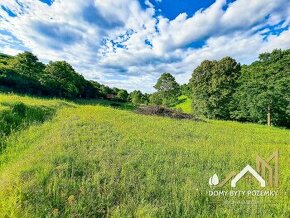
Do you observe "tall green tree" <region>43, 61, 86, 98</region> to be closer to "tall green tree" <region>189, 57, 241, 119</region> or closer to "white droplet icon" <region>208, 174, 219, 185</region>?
"tall green tree" <region>189, 57, 241, 119</region>

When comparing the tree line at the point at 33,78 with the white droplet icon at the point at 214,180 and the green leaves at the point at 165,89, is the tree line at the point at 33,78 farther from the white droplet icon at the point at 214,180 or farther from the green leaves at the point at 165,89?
the green leaves at the point at 165,89

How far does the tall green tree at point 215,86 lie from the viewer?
32500 millimetres

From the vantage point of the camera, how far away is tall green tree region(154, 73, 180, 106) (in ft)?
188

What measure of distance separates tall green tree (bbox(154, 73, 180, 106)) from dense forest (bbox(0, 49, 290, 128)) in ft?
60.9

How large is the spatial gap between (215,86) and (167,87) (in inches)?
1005

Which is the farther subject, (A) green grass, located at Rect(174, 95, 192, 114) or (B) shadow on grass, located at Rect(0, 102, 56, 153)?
(A) green grass, located at Rect(174, 95, 192, 114)

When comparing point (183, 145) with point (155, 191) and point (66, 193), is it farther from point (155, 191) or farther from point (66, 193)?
point (66, 193)

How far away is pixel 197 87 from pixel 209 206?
3396cm

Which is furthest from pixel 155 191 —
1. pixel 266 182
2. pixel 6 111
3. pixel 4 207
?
pixel 6 111

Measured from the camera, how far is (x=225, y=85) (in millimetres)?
34062

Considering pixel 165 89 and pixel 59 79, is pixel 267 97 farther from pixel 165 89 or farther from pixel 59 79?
pixel 165 89

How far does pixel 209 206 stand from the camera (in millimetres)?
4320

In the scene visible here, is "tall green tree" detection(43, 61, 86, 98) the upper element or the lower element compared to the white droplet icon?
upper

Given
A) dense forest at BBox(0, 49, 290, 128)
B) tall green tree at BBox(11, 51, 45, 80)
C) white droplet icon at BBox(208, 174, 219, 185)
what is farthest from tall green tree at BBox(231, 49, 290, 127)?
tall green tree at BBox(11, 51, 45, 80)
